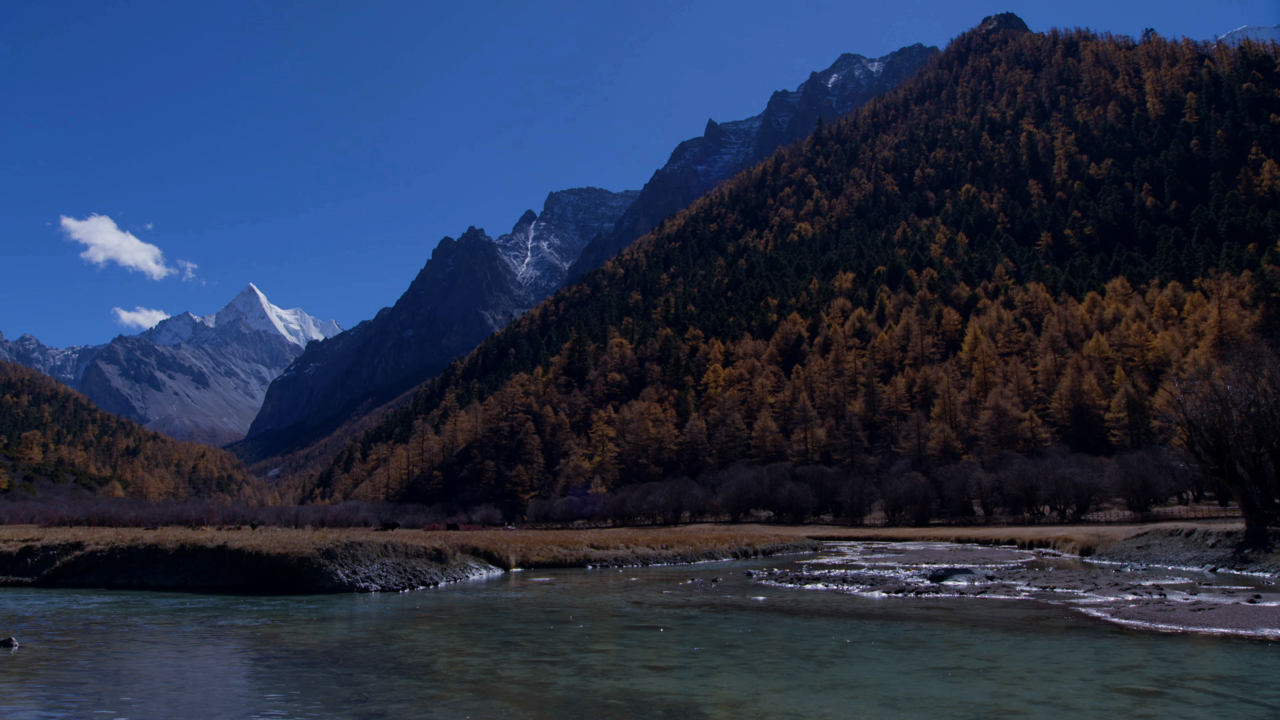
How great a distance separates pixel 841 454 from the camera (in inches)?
4680

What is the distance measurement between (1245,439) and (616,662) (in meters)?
43.1

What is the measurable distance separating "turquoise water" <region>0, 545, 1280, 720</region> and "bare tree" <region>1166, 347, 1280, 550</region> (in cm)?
2447

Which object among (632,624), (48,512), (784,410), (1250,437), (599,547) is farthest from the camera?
(784,410)

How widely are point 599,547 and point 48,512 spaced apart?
387 feet

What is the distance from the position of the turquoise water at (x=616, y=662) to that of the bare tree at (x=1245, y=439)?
2447 centimetres

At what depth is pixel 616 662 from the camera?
21172 mm

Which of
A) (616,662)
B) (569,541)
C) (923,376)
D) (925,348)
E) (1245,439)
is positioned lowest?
(569,541)

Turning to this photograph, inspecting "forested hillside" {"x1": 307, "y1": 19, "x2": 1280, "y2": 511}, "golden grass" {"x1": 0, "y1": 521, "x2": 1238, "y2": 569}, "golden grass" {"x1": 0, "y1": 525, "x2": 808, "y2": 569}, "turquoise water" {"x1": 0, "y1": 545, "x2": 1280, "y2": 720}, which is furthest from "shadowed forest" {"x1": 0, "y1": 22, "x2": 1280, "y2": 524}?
"turquoise water" {"x1": 0, "y1": 545, "x2": 1280, "y2": 720}

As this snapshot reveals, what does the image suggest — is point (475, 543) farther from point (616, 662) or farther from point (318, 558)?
point (616, 662)

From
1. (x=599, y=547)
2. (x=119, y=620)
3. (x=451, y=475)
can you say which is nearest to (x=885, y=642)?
(x=119, y=620)

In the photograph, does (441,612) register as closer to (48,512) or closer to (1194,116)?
(48,512)

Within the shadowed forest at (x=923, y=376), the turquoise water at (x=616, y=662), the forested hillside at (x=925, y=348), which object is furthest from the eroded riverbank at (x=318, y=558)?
the forested hillside at (x=925, y=348)

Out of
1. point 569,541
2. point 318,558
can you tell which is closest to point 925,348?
point 569,541

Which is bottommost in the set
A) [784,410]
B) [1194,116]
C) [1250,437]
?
[1250,437]
